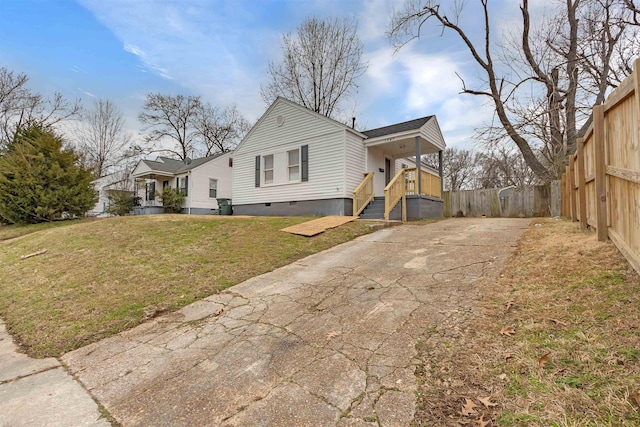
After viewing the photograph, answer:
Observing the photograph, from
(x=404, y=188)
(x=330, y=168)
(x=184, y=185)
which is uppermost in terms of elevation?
(x=184, y=185)

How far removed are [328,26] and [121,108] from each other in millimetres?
19359

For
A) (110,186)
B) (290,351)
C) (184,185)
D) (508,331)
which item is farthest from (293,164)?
(110,186)

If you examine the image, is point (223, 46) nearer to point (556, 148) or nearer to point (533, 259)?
point (533, 259)

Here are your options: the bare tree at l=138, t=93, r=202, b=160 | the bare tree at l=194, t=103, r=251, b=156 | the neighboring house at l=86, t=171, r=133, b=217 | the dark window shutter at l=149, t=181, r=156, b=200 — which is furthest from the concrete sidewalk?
the bare tree at l=194, t=103, r=251, b=156

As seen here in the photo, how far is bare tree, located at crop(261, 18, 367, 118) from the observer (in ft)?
64.3

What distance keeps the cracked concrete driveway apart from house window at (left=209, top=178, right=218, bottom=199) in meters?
16.5

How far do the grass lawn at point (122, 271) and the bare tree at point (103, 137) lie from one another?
70.3ft

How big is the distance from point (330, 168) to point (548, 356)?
10.1 m

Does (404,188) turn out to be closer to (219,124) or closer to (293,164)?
(293,164)

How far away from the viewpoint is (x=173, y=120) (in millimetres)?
28766

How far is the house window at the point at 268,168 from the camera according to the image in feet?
44.2

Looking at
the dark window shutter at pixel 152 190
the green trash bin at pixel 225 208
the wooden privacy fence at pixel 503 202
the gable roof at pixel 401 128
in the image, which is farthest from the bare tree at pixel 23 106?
the wooden privacy fence at pixel 503 202

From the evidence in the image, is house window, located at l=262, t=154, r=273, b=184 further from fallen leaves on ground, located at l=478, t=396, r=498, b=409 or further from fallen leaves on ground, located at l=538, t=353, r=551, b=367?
fallen leaves on ground, located at l=478, t=396, r=498, b=409

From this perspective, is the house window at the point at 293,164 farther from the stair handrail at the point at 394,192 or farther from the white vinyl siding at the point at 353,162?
the stair handrail at the point at 394,192
